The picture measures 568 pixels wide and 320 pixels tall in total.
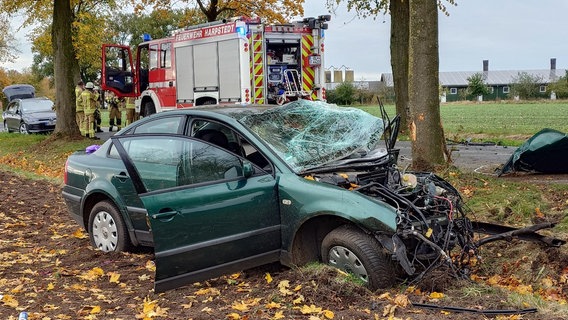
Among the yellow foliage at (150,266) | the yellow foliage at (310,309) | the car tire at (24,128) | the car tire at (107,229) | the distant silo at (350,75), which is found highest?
the distant silo at (350,75)

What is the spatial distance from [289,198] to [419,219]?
1.08 metres

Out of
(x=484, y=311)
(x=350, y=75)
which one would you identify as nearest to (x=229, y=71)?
(x=484, y=311)

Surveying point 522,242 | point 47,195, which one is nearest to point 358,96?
point 47,195

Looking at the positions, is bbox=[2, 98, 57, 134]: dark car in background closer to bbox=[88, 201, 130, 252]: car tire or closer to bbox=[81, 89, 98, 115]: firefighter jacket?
bbox=[81, 89, 98, 115]: firefighter jacket

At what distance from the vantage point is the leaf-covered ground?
4.68 m

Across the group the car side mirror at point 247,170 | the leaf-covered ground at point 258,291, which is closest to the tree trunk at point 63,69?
the leaf-covered ground at point 258,291

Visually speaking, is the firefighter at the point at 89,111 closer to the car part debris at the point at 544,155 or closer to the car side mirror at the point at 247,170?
the car part debris at the point at 544,155

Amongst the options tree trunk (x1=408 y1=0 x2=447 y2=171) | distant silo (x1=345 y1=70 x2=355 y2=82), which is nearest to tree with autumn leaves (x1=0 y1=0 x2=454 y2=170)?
tree trunk (x1=408 y1=0 x2=447 y2=171)

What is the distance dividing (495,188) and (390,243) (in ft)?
13.6

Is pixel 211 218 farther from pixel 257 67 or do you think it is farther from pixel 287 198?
pixel 257 67

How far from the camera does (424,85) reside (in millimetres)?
9508

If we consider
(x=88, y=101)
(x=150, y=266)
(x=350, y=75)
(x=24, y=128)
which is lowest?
(x=150, y=266)

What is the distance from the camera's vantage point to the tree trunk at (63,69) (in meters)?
19.4

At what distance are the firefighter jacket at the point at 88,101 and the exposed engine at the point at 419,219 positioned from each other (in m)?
16.3
